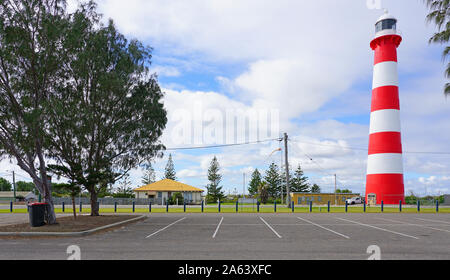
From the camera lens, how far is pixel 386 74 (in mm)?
37094

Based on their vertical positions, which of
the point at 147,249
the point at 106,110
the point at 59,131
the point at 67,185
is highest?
the point at 106,110

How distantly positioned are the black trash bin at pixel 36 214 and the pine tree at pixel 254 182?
86.8m

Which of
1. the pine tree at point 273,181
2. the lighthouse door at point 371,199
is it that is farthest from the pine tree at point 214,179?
the lighthouse door at point 371,199

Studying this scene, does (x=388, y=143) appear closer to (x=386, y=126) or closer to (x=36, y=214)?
(x=386, y=126)

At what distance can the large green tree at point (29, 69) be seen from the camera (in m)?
15.7

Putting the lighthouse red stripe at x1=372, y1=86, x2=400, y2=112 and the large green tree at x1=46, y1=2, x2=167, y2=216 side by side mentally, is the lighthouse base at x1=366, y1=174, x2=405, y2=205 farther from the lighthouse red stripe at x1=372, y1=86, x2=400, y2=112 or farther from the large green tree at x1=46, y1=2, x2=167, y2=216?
the large green tree at x1=46, y1=2, x2=167, y2=216

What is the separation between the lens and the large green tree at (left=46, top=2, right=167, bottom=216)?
60.8 feet

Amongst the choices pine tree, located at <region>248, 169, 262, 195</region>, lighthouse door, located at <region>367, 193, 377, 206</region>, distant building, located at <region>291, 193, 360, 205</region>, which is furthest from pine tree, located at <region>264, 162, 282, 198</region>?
lighthouse door, located at <region>367, 193, 377, 206</region>

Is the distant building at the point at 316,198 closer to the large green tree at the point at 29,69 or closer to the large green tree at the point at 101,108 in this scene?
the large green tree at the point at 101,108

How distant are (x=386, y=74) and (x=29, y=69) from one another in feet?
115
